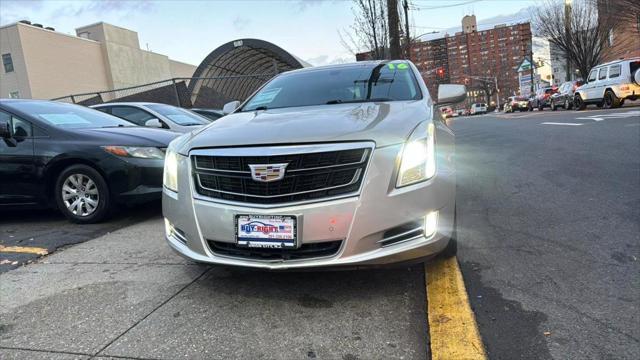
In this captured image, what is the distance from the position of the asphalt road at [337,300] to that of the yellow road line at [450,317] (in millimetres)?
52

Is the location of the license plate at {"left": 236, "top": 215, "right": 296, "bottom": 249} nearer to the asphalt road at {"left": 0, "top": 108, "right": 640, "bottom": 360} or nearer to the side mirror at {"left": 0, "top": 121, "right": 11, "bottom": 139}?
the asphalt road at {"left": 0, "top": 108, "right": 640, "bottom": 360}

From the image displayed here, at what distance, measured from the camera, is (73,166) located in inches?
203

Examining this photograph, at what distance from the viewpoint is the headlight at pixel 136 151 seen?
16.8 ft

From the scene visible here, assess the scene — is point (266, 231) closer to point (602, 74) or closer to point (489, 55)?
point (602, 74)

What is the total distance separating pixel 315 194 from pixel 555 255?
1982mm

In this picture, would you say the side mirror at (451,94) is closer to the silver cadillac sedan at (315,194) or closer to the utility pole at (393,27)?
the silver cadillac sedan at (315,194)

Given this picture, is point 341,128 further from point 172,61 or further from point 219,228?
point 172,61

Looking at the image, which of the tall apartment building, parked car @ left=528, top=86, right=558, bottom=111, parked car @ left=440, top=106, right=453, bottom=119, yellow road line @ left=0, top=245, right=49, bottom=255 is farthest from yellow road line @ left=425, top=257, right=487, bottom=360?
the tall apartment building

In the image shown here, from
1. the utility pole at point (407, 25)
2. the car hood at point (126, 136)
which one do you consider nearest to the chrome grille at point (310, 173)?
the car hood at point (126, 136)

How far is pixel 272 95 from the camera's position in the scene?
449cm

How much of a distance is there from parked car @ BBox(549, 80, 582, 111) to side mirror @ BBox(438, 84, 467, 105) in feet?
73.7

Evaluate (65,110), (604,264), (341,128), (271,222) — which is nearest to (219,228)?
(271,222)

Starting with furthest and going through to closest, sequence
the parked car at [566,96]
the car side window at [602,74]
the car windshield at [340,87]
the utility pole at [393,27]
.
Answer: the parked car at [566,96], the car side window at [602,74], the utility pole at [393,27], the car windshield at [340,87]

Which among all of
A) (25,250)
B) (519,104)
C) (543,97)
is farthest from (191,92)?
(519,104)
